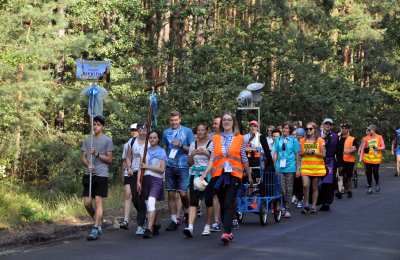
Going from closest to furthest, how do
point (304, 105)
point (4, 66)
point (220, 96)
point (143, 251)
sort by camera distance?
point (143, 251), point (4, 66), point (220, 96), point (304, 105)

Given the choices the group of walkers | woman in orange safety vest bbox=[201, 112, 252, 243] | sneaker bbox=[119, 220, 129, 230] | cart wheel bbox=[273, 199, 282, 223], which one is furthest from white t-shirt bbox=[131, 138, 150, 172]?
cart wheel bbox=[273, 199, 282, 223]

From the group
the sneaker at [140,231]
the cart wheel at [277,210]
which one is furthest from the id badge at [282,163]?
the sneaker at [140,231]

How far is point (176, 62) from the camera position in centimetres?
2636

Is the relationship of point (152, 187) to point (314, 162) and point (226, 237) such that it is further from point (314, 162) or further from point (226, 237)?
point (314, 162)

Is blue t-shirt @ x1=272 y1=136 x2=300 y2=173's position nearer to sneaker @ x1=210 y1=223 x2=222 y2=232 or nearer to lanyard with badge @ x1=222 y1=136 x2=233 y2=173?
sneaker @ x1=210 y1=223 x2=222 y2=232

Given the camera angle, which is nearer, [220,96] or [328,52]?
[220,96]

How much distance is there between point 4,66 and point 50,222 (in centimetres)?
683

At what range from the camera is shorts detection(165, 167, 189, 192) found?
13.2m

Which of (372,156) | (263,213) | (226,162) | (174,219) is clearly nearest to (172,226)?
(174,219)

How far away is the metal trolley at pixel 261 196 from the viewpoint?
1365cm

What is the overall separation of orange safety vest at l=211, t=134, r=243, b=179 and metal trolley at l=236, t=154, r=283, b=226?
6.83 ft

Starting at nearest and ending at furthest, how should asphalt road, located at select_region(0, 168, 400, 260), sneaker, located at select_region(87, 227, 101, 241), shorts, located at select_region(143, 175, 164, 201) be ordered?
asphalt road, located at select_region(0, 168, 400, 260)
sneaker, located at select_region(87, 227, 101, 241)
shorts, located at select_region(143, 175, 164, 201)

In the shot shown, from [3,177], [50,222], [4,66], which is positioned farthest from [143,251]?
[3,177]

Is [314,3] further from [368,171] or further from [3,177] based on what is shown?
[3,177]
